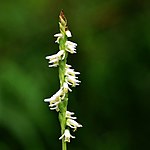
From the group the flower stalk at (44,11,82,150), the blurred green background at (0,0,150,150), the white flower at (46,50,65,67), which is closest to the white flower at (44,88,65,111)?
the flower stalk at (44,11,82,150)

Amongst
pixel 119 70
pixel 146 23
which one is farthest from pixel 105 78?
pixel 146 23

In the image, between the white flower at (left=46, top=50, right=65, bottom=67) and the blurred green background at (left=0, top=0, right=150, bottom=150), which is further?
the blurred green background at (left=0, top=0, right=150, bottom=150)

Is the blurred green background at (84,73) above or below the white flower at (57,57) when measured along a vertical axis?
above

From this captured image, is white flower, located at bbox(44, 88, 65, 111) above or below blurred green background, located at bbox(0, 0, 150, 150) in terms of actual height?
below

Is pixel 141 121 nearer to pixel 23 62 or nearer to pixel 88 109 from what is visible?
pixel 88 109

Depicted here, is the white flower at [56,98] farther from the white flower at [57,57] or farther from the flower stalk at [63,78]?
the white flower at [57,57]

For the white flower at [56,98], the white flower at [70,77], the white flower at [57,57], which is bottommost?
the white flower at [56,98]

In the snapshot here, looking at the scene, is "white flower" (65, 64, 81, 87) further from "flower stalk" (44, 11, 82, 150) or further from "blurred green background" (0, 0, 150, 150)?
"blurred green background" (0, 0, 150, 150)

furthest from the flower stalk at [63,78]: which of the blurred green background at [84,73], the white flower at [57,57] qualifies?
the blurred green background at [84,73]

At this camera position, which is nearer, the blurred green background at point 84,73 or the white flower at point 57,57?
the white flower at point 57,57

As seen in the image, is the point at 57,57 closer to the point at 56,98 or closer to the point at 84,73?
the point at 56,98
